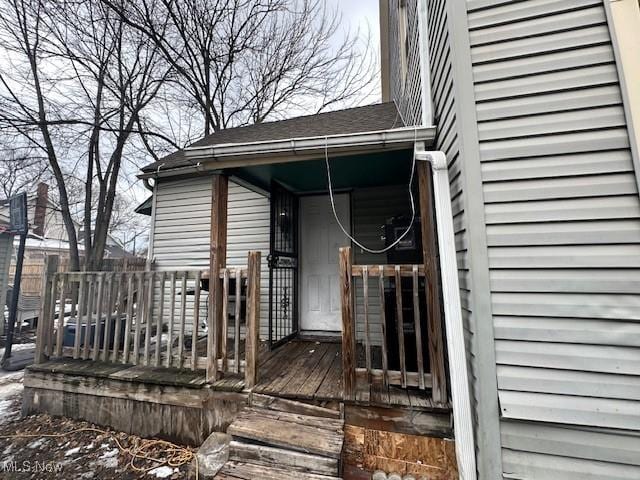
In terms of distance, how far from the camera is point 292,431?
6.10 ft

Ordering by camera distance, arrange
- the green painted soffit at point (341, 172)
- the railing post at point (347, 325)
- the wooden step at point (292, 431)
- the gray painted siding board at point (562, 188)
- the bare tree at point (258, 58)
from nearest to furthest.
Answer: the gray painted siding board at point (562, 188) < the wooden step at point (292, 431) < the railing post at point (347, 325) < the green painted soffit at point (341, 172) < the bare tree at point (258, 58)

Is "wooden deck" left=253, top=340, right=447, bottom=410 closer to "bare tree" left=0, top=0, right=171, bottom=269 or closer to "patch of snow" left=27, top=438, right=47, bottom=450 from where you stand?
"patch of snow" left=27, top=438, right=47, bottom=450

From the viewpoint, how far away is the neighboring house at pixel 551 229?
52.6 inches

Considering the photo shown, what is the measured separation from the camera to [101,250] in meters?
7.09

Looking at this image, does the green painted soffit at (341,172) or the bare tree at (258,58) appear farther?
the bare tree at (258,58)

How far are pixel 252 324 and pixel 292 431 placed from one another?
2.90 feet

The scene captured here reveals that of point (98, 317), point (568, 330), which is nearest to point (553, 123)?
point (568, 330)

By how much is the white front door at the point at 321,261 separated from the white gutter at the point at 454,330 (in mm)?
2135

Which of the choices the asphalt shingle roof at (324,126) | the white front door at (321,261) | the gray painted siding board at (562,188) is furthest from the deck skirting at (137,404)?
the asphalt shingle roof at (324,126)

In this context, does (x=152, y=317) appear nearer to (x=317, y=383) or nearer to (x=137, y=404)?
(x=137, y=404)

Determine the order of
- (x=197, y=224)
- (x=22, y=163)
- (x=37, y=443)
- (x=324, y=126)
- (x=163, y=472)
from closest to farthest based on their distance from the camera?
(x=163, y=472), (x=37, y=443), (x=324, y=126), (x=197, y=224), (x=22, y=163)

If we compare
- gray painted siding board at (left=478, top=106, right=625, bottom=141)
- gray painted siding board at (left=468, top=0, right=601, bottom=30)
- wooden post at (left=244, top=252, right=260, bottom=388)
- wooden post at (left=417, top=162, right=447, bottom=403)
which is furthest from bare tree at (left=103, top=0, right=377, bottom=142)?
gray painted siding board at (left=478, top=106, right=625, bottom=141)

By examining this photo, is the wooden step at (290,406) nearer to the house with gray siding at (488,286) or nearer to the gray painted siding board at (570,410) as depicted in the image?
the house with gray siding at (488,286)

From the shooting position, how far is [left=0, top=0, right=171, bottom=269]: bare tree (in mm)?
6297
